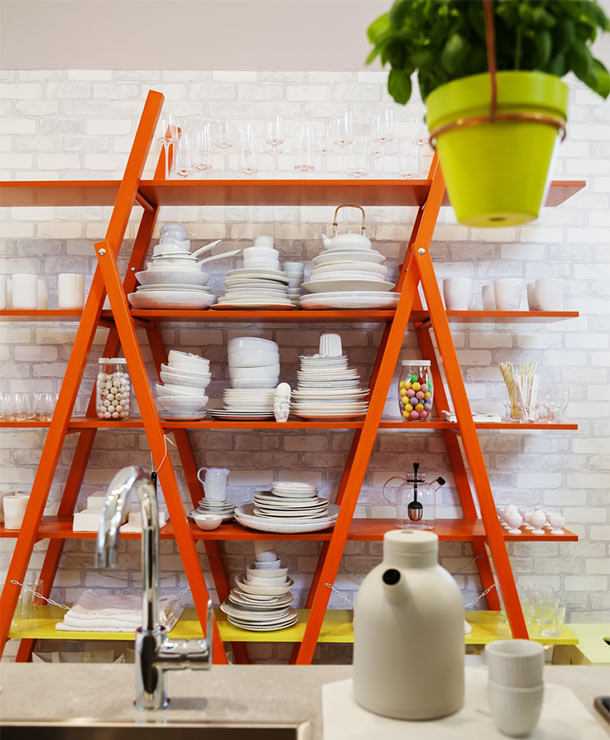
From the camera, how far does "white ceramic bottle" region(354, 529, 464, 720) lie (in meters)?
1.02

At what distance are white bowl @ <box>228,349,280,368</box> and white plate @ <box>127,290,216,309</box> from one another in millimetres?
217

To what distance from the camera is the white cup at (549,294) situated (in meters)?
2.55

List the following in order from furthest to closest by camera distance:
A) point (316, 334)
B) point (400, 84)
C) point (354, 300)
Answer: point (316, 334)
point (354, 300)
point (400, 84)

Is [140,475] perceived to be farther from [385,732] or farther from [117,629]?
[117,629]

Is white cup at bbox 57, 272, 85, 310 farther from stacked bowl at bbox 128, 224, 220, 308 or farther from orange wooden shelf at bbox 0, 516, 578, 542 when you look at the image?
orange wooden shelf at bbox 0, 516, 578, 542

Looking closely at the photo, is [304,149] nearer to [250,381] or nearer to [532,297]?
[250,381]

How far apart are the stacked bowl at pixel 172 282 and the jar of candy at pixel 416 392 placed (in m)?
0.76

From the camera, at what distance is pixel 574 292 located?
9.47 feet

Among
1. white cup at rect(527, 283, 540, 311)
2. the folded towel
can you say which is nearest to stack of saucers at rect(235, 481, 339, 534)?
the folded towel

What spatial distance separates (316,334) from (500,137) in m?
2.00

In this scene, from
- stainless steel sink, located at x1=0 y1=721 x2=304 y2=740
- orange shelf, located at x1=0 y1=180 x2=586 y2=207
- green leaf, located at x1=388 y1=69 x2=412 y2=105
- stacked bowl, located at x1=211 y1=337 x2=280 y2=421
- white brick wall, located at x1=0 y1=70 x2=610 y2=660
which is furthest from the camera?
white brick wall, located at x1=0 y1=70 x2=610 y2=660

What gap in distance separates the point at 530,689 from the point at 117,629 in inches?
73.8

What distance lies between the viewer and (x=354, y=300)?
97.4 inches

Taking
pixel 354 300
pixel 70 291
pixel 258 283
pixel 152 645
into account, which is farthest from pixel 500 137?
pixel 70 291
